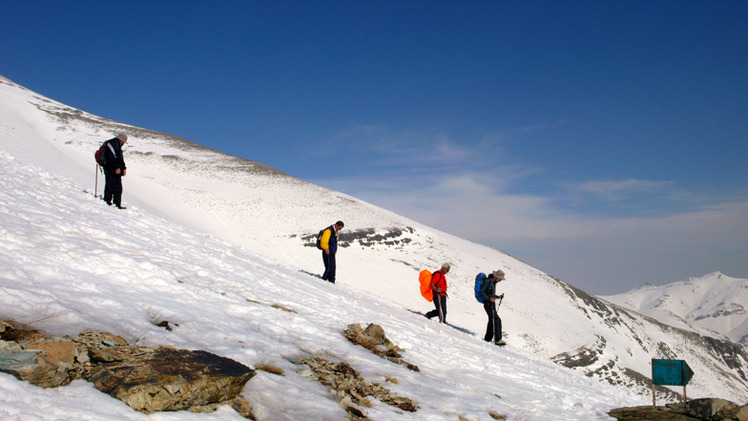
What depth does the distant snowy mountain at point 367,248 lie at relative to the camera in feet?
99.0

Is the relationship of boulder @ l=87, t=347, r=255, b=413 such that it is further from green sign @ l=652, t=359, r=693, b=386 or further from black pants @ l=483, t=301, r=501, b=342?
black pants @ l=483, t=301, r=501, b=342

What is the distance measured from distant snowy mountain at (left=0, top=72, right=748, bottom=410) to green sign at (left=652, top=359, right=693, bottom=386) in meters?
16.6

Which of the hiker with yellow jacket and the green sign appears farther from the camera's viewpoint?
the hiker with yellow jacket

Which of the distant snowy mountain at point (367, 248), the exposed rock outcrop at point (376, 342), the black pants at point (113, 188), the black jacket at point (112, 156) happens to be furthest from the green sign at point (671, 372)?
the distant snowy mountain at point (367, 248)

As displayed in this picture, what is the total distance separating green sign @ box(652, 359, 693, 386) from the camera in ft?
22.5

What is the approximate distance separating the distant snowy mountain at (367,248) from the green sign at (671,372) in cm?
1664

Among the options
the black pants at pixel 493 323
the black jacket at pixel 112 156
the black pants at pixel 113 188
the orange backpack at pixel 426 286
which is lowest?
the black pants at pixel 493 323

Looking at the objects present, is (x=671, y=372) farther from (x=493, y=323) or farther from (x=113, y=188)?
(x=113, y=188)

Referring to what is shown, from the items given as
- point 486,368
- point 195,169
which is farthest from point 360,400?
point 195,169

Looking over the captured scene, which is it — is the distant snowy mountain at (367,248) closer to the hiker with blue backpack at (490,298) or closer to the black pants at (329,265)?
the hiker with blue backpack at (490,298)

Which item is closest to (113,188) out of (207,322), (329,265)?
(329,265)

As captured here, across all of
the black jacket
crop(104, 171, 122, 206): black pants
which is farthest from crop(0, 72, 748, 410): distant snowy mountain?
the black jacket

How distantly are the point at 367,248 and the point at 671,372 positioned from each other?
3148cm

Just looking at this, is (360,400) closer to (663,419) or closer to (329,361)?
(329,361)
